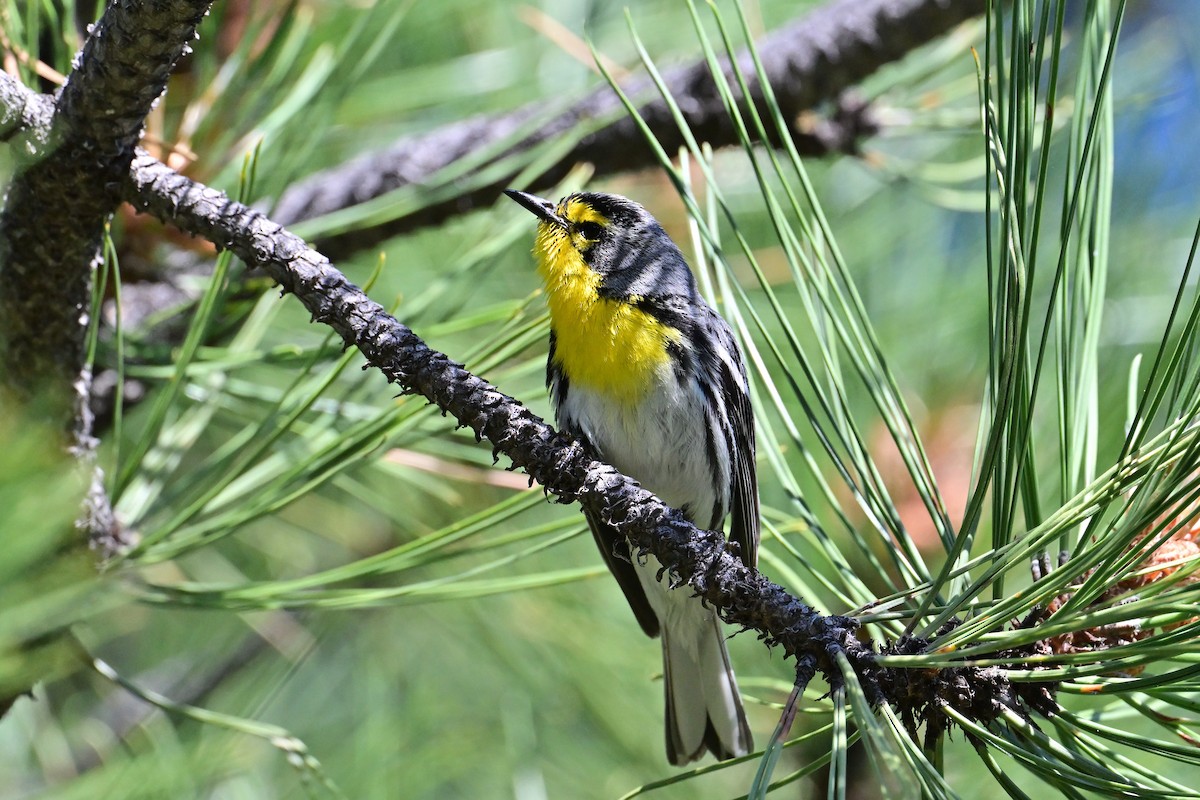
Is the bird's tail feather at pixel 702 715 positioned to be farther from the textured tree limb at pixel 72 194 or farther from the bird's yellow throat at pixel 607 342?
the textured tree limb at pixel 72 194

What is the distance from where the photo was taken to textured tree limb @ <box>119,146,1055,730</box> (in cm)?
117

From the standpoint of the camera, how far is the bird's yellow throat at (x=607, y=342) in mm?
2142

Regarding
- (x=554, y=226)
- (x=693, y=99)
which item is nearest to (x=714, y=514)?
(x=554, y=226)

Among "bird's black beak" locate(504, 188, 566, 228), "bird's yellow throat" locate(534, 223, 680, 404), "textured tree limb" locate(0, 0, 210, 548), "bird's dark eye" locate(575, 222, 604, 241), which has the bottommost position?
"textured tree limb" locate(0, 0, 210, 548)

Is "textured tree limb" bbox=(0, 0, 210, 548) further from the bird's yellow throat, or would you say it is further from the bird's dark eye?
the bird's dark eye

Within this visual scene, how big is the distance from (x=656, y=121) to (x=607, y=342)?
653 millimetres

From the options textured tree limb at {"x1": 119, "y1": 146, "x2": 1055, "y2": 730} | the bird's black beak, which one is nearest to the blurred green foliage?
the bird's black beak

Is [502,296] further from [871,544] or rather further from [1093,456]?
[1093,456]

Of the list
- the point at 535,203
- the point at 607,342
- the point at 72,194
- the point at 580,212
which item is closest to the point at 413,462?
the point at 607,342

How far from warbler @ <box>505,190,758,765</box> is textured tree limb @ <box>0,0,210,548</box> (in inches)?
32.6

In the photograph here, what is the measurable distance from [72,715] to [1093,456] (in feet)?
8.34

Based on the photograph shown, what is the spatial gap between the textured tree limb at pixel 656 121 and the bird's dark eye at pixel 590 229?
0.50 ft

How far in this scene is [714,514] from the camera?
8.16ft

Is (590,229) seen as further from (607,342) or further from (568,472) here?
(568,472)
